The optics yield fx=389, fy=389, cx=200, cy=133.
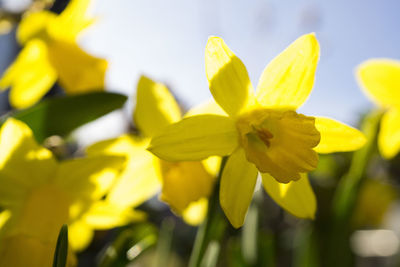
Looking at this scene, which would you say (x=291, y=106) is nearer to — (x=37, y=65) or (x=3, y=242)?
(x=3, y=242)

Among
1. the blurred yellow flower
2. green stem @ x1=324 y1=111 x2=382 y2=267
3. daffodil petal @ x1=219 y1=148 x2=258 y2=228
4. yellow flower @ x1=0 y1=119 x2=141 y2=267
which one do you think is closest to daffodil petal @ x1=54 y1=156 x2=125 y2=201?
yellow flower @ x1=0 y1=119 x2=141 y2=267

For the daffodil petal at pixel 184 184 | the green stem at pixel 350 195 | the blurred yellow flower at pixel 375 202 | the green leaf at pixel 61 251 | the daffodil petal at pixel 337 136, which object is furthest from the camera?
the blurred yellow flower at pixel 375 202

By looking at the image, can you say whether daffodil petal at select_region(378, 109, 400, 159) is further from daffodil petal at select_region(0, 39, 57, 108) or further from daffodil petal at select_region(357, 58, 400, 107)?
daffodil petal at select_region(0, 39, 57, 108)

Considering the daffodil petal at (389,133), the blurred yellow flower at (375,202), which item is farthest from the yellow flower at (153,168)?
the blurred yellow flower at (375,202)

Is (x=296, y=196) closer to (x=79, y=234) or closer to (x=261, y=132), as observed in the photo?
(x=261, y=132)

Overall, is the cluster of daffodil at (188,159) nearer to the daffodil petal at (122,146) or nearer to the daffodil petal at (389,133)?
the daffodil petal at (122,146)

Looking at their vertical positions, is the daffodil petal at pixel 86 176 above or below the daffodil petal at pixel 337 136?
below

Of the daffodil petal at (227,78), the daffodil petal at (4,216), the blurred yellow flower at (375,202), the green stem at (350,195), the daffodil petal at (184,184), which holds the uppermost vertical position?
the daffodil petal at (227,78)

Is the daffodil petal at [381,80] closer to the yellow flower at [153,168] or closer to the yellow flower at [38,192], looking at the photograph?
the yellow flower at [153,168]

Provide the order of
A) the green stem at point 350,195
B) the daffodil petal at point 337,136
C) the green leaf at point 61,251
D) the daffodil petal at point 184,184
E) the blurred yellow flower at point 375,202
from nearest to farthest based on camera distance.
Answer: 1. the green leaf at point 61,251
2. the daffodil petal at point 337,136
3. the daffodil petal at point 184,184
4. the green stem at point 350,195
5. the blurred yellow flower at point 375,202

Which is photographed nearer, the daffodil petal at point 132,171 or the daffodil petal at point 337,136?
the daffodil petal at point 337,136
